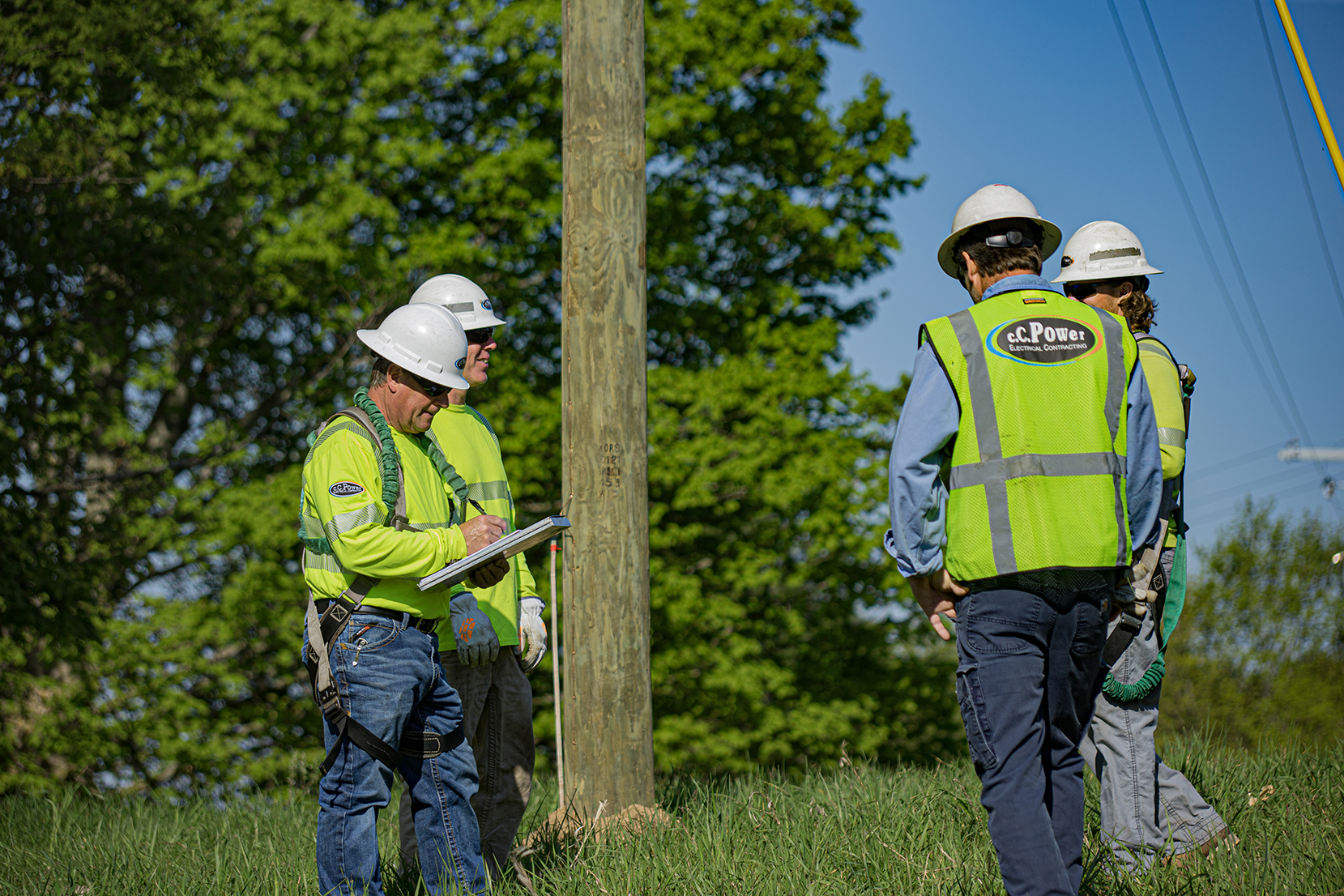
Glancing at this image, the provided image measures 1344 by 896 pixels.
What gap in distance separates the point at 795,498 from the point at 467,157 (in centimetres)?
546

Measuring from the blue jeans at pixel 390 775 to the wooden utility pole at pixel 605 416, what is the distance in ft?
2.63

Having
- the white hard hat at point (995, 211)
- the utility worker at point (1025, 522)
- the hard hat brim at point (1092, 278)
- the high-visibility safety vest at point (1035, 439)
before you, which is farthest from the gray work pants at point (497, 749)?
the hard hat brim at point (1092, 278)

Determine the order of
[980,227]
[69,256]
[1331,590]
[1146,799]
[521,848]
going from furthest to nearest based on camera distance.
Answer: [1331,590]
[69,256]
[521,848]
[1146,799]
[980,227]

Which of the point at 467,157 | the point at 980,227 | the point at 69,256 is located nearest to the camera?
the point at 980,227

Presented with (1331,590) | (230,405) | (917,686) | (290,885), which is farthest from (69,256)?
(1331,590)

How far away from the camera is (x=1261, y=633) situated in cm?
3453

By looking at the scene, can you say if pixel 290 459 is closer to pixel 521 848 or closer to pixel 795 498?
pixel 795 498

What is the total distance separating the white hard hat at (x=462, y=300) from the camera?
3.85m

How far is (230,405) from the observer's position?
12672 millimetres

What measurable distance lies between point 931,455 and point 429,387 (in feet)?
4.74

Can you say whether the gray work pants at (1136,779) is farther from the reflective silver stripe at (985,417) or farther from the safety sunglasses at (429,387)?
the safety sunglasses at (429,387)

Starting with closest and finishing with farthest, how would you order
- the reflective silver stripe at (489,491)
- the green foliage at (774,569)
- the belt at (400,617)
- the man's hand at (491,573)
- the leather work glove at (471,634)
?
1. the belt at (400,617)
2. the man's hand at (491,573)
3. the leather work glove at (471,634)
4. the reflective silver stripe at (489,491)
5. the green foliage at (774,569)

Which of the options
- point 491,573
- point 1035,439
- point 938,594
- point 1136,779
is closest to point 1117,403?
point 1035,439

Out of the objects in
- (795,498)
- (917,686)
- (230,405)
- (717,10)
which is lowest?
(917,686)
